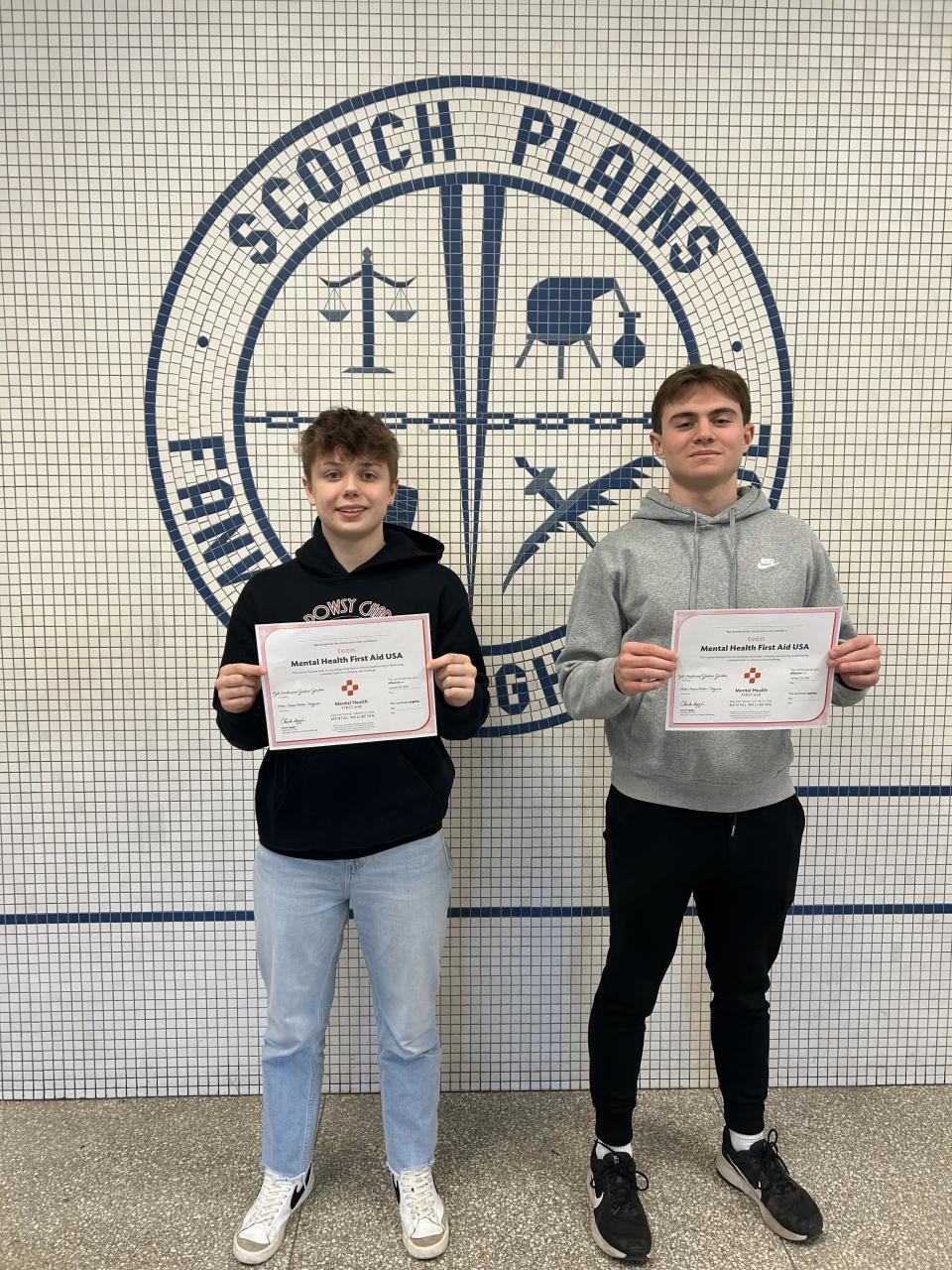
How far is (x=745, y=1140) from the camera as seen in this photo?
1804 millimetres

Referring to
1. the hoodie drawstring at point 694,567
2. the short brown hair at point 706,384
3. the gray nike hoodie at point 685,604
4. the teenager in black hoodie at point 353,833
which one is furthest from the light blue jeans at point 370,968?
the short brown hair at point 706,384

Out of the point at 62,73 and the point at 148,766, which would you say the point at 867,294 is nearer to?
the point at 62,73

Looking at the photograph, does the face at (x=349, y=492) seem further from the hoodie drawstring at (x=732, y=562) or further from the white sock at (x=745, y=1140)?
the white sock at (x=745, y=1140)

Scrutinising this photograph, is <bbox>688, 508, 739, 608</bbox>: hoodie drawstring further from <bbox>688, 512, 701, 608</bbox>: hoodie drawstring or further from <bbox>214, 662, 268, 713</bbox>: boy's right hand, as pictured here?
<bbox>214, 662, 268, 713</bbox>: boy's right hand

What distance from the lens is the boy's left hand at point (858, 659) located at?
5.13ft

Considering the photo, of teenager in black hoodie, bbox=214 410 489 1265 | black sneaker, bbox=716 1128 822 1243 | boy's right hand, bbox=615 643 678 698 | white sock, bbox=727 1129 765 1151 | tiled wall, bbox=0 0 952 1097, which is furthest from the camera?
tiled wall, bbox=0 0 952 1097

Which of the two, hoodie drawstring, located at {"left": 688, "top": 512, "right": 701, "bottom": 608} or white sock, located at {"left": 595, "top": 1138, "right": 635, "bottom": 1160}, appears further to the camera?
white sock, located at {"left": 595, "top": 1138, "right": 635, "bottom": 1160}

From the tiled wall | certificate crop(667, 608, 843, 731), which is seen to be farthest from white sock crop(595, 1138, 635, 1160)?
certificate crop(667, 608, 843, 731)

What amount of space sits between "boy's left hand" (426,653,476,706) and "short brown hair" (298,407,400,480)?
0.40 meters

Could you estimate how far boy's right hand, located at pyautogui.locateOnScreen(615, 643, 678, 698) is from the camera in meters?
1.47

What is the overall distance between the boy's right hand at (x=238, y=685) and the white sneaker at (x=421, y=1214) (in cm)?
109

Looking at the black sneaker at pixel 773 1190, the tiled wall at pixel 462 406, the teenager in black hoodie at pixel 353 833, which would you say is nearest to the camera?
the teenager in black hoodie at pixel 353 833

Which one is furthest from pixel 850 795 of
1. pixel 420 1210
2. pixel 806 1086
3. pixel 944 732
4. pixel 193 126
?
pixel 193 126

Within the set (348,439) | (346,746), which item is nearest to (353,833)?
(346,746)
